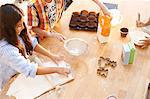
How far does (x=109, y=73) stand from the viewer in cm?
174

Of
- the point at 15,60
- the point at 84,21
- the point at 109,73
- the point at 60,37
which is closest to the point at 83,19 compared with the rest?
the point at 84,21

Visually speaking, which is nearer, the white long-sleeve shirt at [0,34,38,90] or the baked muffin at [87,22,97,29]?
the white long-sleeve shirt at [0,34,38,90]

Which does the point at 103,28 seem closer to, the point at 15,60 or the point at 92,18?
the point at 92,18

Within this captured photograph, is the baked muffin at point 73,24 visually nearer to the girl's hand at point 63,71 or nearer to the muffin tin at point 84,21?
the muffin tin at point 84,21

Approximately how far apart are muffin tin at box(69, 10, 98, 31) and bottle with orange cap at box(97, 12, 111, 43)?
0.41ft

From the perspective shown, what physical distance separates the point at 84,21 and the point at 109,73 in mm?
538

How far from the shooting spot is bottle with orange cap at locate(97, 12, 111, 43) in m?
1.91

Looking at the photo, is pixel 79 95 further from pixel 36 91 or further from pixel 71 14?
pixel 71 14

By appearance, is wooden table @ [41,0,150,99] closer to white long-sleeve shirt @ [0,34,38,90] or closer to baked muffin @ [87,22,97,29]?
baked muffin @ [87,22,97,29]

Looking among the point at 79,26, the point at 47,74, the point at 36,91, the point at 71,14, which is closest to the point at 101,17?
the point at 79,26

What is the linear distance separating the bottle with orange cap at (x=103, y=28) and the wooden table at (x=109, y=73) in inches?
1.8

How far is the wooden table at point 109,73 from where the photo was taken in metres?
1.62

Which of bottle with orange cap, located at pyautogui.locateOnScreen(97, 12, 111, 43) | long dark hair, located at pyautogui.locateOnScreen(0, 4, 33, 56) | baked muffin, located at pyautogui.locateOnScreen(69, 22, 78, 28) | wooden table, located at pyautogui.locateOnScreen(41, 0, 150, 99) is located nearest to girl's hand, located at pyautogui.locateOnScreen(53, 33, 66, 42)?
wooden table, located at pyautogui.locateOnScreen(41, 0, 150, 99)

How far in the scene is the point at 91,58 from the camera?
187cm
